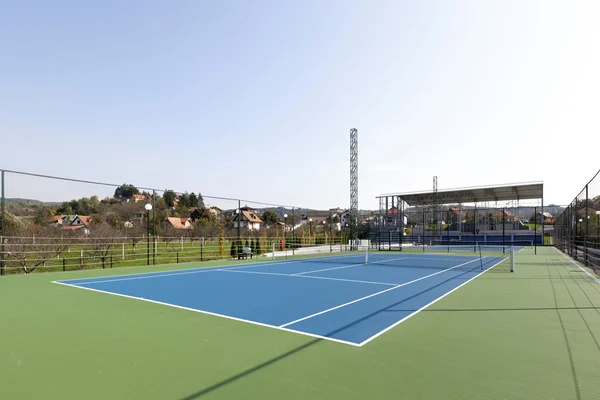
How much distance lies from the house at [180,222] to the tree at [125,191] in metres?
3.13

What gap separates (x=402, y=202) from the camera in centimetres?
4825

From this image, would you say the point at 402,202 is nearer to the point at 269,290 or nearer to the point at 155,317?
the point at 269,290

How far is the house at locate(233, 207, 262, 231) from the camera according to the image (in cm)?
2034

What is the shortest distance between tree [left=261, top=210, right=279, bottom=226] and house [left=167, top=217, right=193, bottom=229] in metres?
5.41


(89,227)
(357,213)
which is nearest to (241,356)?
(89,227)

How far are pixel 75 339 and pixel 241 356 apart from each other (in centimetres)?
216

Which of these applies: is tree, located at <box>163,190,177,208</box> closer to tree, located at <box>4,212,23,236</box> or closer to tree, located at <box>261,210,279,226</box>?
tree, located at <box>4,212,23,236</box>

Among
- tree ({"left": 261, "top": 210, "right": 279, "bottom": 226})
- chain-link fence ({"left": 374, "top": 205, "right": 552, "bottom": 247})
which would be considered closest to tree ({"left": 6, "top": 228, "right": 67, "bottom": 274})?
tree ({"left": 261, "top": 210, "right": 279, "bottom": 226})

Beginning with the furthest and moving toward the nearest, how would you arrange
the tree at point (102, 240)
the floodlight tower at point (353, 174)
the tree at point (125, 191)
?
the floodlight tower at point (353, 174), the tree at point (102, 240), the tree at point (125, 191)

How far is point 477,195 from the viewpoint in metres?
47.9

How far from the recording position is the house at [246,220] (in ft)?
66.7

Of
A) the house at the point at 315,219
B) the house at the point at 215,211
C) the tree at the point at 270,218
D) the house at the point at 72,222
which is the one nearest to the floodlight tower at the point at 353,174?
the house at the point at 315,219

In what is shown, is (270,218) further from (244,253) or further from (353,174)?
(353,174)

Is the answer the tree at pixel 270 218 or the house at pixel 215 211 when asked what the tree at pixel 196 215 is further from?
the tree at pixel 270 218
